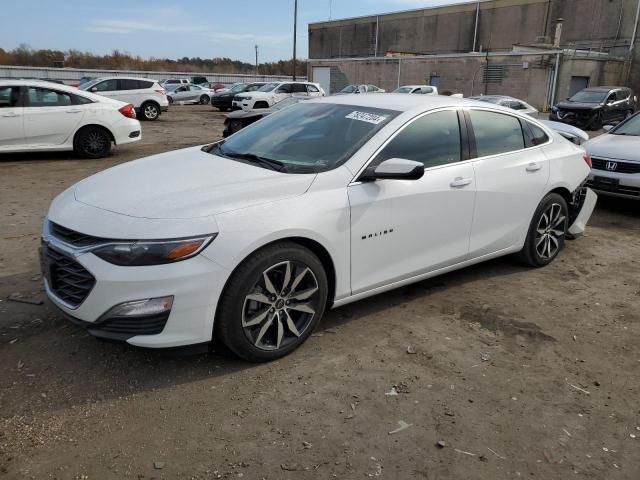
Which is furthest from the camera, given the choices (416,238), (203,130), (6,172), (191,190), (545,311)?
(203,130)

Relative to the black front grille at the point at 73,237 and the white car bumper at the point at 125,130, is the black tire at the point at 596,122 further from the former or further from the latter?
the black front grille at the point at 73,237

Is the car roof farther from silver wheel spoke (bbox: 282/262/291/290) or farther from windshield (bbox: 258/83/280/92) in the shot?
windshield (bbox: 258/83/280/92)

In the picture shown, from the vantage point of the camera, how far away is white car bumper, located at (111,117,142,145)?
10.8 meters

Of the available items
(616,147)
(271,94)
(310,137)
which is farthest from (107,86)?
(310,137)

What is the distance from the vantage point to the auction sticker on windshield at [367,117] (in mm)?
3827

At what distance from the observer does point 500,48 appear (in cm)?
5419

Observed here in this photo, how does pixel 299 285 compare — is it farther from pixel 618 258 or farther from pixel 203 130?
pixel 203 130

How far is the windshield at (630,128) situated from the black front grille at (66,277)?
25.7 feet

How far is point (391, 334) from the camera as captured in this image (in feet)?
12.2

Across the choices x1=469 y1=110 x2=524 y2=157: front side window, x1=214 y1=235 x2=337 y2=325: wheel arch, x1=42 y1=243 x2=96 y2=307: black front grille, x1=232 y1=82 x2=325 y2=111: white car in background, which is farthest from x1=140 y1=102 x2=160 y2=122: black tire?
x1=214 y1=235 x2=337 y2=325: wheel arch

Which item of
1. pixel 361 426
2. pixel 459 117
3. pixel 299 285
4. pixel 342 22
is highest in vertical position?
pixel 342 22

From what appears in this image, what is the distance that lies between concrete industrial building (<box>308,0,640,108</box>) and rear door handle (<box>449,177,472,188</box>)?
3142 centimetres

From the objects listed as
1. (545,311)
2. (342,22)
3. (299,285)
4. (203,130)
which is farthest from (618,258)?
(342,22)

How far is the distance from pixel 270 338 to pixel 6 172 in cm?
813
